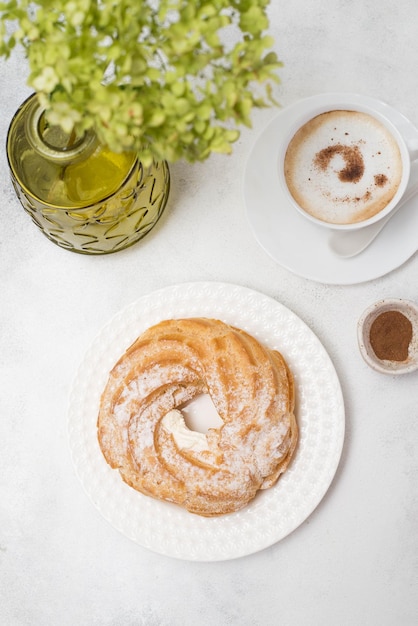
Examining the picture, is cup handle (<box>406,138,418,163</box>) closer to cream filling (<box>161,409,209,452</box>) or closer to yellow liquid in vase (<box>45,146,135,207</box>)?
yellow liquid in vase (<box>45,146,135,207</box>)

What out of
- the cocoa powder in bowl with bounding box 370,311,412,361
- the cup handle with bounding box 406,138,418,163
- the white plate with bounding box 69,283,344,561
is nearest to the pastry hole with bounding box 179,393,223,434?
the white plate with bounding box 69,283,344,561

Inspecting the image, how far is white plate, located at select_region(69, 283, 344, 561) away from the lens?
5.01 feet

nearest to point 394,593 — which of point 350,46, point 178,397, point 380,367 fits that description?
point 380,367

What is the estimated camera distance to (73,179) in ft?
4.42

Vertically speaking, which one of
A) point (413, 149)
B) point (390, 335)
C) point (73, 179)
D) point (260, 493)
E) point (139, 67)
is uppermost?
point (413, 149)

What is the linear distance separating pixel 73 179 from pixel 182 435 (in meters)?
0.59

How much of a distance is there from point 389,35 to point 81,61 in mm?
975

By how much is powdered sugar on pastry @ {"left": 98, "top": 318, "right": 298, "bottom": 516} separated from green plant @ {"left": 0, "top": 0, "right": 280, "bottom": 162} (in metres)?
0.60

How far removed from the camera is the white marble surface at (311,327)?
1.59 m

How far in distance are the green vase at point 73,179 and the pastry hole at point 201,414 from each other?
1.41 feet

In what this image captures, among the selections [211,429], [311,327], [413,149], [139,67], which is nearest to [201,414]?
[211,429]

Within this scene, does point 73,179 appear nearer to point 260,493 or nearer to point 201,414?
point 201,414

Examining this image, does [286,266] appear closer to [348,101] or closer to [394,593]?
[348,101]

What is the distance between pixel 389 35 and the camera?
5.29 feet
